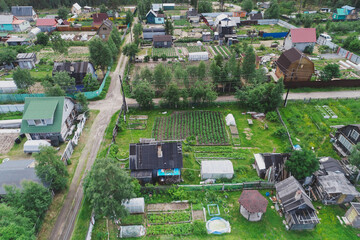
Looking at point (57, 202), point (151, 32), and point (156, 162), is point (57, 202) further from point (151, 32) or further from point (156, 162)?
point (151, 32)

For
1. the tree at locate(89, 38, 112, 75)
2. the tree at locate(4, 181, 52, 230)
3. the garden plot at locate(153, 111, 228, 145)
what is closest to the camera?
the tree at locate(4, 181, 52, 230)

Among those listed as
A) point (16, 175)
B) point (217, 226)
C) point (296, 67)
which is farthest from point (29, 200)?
point (296, 67)

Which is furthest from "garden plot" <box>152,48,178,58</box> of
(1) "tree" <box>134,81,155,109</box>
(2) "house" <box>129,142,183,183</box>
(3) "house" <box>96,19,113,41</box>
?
(2) "house" <box>129,142,183,183</box>

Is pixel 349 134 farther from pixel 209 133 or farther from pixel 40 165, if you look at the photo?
pixel 40 165

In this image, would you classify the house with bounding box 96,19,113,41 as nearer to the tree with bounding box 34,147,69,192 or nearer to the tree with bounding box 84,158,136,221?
the tree with bounding box 34,147,69,192

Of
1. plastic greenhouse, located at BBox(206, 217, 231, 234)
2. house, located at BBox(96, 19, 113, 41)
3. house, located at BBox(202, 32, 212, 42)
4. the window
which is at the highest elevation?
house, located at BBox(96, 19, 113, 41)

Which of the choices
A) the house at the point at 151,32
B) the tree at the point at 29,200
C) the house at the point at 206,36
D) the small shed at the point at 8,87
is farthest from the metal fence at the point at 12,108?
the house at the point at 206,36
